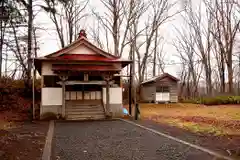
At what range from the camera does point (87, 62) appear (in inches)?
655

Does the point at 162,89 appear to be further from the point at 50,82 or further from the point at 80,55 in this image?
the point at 50,82

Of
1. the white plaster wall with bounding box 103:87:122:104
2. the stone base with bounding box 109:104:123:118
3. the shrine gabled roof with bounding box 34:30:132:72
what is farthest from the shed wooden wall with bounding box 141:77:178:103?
the stone base with bounding box 109:104:123:118

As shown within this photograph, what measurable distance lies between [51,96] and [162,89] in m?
16.5

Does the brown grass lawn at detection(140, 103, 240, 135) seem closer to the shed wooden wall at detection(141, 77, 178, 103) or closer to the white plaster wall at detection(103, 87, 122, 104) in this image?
the white plaster wall at detection(103, 87, 122, 104)

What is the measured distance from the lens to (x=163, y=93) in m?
29.7

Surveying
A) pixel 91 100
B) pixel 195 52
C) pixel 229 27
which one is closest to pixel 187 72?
pixel 195 52

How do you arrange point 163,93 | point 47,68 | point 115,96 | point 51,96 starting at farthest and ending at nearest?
point 163,93
point 115,96
point 47,68
point 51,96

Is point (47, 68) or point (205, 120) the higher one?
point (47, 68)

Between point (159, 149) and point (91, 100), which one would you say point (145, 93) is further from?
point (159, 149)

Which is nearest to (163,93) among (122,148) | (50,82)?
(50,82)

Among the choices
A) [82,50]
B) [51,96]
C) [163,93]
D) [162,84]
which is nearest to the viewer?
[51,96]

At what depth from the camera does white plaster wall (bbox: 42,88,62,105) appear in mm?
16139

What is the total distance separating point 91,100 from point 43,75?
12.0 ft

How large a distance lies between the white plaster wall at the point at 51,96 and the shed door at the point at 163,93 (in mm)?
15478
